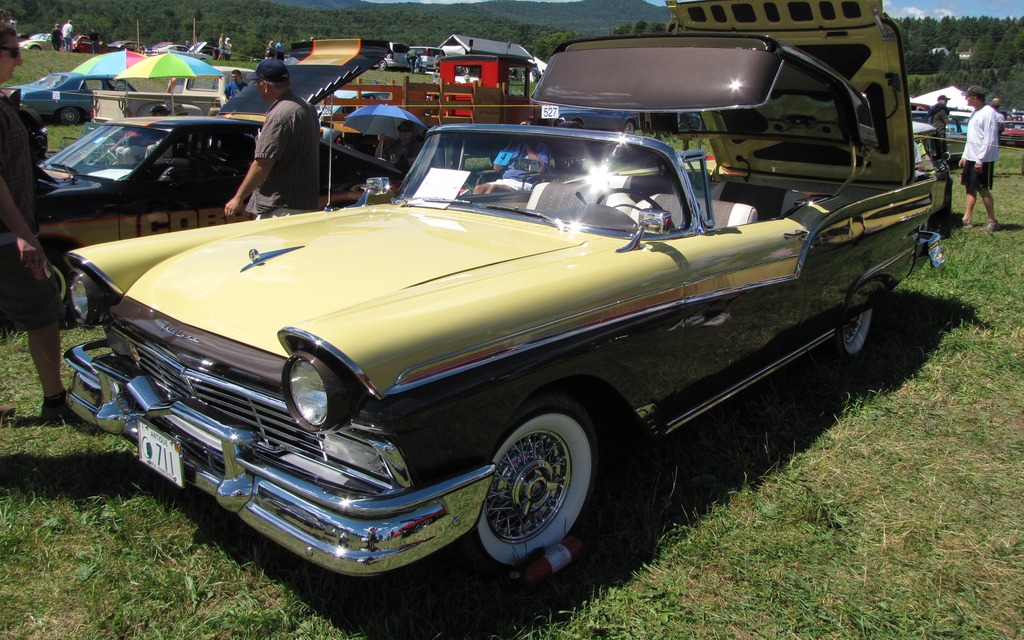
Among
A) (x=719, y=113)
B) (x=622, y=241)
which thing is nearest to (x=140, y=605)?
(x=622, y=241)

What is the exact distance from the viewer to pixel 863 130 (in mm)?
4207

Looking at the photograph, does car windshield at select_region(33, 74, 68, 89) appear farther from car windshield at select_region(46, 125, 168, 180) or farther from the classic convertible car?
the classic convertible car

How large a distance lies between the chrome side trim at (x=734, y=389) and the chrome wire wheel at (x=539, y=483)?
0.52 metres

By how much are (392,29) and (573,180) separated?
105 meters

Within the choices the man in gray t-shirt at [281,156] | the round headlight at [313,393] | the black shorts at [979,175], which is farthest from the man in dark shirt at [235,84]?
the round headlight at [313,393]

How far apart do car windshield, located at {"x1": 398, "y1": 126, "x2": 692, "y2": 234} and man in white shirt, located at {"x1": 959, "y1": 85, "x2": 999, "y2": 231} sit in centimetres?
733

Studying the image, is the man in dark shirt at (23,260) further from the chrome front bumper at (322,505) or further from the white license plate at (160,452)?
the chrome front bumper at (322,505)

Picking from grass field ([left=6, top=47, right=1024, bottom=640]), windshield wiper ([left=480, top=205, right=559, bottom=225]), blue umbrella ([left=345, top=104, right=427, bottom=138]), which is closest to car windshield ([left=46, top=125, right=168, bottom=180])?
grass field ([left=6, top=47, right=1024, bottom=640])

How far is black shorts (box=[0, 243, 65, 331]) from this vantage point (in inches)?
129

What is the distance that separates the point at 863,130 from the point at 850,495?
2.16 meters

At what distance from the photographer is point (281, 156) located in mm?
4523

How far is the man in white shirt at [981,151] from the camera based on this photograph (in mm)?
8648

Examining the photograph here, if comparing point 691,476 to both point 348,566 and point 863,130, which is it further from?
point 863,130

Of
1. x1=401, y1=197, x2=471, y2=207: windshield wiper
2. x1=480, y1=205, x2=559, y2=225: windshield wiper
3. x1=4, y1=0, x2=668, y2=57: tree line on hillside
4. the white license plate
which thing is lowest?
the white license plate
